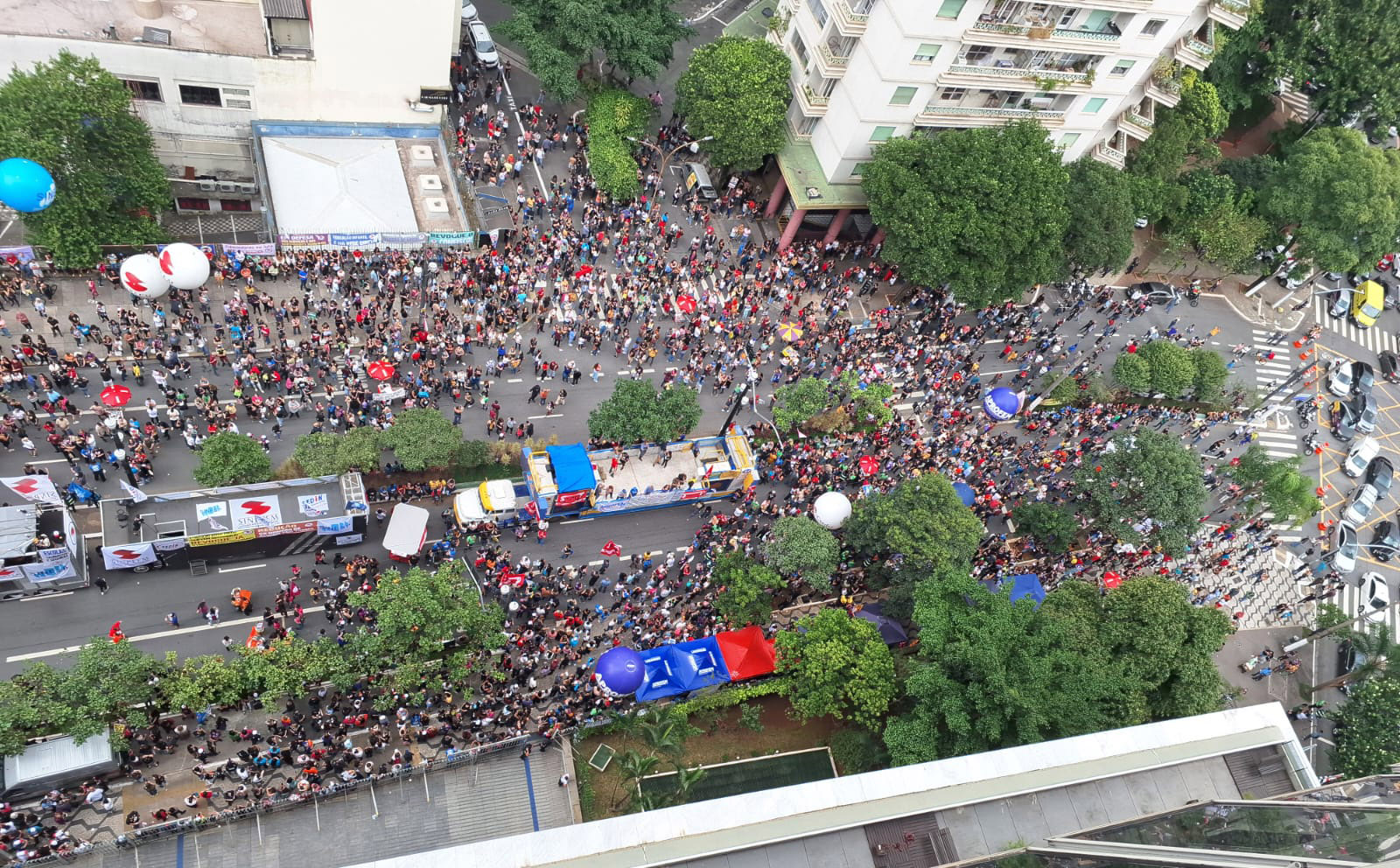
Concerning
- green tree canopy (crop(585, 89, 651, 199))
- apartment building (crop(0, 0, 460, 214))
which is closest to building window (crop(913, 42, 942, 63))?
green tree canopy (crop(585, 89, 651, 199))

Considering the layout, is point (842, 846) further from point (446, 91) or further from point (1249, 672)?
point (446, 91)

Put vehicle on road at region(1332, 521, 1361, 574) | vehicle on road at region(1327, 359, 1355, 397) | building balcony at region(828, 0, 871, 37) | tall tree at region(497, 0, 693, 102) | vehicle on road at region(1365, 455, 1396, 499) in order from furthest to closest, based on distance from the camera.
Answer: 1. vehicle on road at region(1327, 359, 1355, 397)
2. vehicle on road at region(1365, 455, 1396, 499)
3. tall tree at region(497, 0, 693, 102)
4. vehicle on road at region(1332, 521, 1361, 574)
5. building balcony at region(828, 0, 871, 37)

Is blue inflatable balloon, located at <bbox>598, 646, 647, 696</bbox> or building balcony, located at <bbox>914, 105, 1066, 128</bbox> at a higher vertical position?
building balcony, located at <bbox>914, 105, 1066, 128</bbox>

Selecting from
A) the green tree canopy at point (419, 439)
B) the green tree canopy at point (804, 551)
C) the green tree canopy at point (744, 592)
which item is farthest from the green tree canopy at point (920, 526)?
the green tree canopy at point (419, 439)

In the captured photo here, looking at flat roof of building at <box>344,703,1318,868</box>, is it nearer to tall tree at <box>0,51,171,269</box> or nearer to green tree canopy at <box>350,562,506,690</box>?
green tree canopy at <box>350,562,506,690</box>

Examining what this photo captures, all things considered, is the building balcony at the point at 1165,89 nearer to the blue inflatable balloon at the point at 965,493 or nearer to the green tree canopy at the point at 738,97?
the green tree canopy at the point at 738,97

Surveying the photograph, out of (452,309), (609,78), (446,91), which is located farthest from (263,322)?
(609,78)

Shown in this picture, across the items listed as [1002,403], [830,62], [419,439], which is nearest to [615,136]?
[830,62]
